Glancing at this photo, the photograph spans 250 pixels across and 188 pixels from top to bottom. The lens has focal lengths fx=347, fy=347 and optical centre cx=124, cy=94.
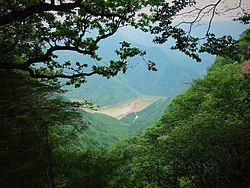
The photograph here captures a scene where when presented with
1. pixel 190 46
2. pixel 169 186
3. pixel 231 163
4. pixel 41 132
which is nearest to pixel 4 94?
pixel 41 132

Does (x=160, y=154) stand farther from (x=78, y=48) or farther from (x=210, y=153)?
(x=78, y=48)

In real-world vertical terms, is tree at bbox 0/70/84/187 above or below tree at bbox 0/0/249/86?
below

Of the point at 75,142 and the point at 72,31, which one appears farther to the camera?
the point at 75,142

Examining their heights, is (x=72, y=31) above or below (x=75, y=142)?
above

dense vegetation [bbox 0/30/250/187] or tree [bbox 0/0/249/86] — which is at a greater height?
tree [bbox 0/0/249/86]

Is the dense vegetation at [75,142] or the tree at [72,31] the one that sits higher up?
the tree at [72,31]

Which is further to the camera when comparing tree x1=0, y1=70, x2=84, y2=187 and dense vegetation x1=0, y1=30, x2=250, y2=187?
dense vegetation x1=0, y1=30, x2=250, y2=187

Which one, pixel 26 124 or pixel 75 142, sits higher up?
pixel 26 124

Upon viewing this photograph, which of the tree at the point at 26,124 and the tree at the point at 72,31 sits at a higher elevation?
the tree at the point at 72,31

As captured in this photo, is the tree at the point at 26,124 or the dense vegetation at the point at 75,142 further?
the dense vegetation at the point at 75,142

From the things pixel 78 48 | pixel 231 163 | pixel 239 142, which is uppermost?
pixel 78 48

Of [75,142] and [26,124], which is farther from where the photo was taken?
[75,142]
